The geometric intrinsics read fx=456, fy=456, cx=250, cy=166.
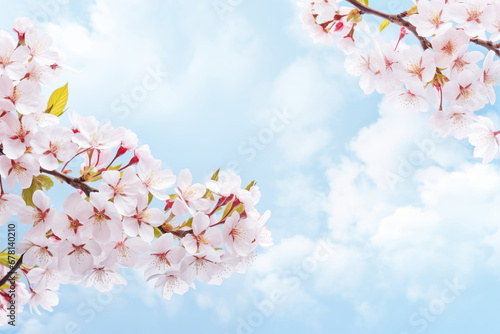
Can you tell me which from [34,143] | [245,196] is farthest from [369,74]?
[34,143]

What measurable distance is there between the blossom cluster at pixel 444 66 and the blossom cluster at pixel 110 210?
2.98 ft

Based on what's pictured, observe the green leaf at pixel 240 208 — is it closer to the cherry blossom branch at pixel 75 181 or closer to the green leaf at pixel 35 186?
the cherry blossom branch at pixel 75 181

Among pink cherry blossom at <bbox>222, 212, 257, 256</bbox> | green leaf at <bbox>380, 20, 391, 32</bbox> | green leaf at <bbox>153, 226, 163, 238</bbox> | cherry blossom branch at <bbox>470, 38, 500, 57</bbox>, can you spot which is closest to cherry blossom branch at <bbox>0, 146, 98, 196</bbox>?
green leaf at <bbox>153, 226, 163, 238</bbox>

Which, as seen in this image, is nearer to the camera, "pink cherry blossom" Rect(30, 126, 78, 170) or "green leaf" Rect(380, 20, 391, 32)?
"pink cherry blossom" Rect(30, 126, 78, 170)

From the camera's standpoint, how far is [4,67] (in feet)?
5.27

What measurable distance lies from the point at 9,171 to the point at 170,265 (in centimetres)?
60

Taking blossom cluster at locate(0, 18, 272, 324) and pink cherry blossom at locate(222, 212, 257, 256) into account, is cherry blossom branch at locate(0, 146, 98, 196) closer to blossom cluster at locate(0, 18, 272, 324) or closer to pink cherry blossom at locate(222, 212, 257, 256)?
blossom cluster at locate(0, 18, 272, 324)

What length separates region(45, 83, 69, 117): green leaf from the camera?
175cm

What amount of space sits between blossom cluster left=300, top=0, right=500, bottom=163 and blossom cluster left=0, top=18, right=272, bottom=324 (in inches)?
35.7

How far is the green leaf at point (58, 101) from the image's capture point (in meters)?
1.75

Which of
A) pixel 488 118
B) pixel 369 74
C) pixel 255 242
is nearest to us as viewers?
pixel 255 242

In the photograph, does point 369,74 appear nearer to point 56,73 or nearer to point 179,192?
point 179,192

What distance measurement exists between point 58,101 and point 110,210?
0.63 meters

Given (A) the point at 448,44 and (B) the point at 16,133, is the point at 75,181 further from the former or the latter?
(A) the point at 448,44
